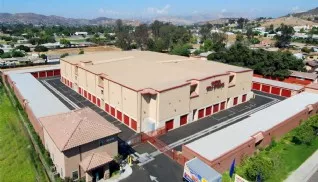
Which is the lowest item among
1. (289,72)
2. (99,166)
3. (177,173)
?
(177,173)

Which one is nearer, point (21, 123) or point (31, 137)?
point (31, 137)

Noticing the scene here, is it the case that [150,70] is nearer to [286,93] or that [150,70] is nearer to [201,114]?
[201,114]

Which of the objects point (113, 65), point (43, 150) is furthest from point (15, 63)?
point (43, 150)

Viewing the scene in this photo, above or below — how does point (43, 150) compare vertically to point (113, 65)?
below

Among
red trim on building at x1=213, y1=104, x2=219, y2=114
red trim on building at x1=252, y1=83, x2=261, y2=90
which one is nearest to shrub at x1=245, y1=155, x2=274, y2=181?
red trim on building at x1=213, y1=104, x2=219, y2=114

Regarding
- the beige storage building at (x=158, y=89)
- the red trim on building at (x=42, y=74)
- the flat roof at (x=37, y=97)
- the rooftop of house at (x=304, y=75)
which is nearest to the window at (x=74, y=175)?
the beige storage building at (x=158, y=89)

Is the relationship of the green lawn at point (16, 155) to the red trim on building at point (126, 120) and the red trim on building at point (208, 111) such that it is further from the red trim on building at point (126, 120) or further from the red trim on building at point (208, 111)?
the red trim on building at point (208, 111)

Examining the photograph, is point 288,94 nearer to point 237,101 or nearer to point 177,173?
point 237,101
